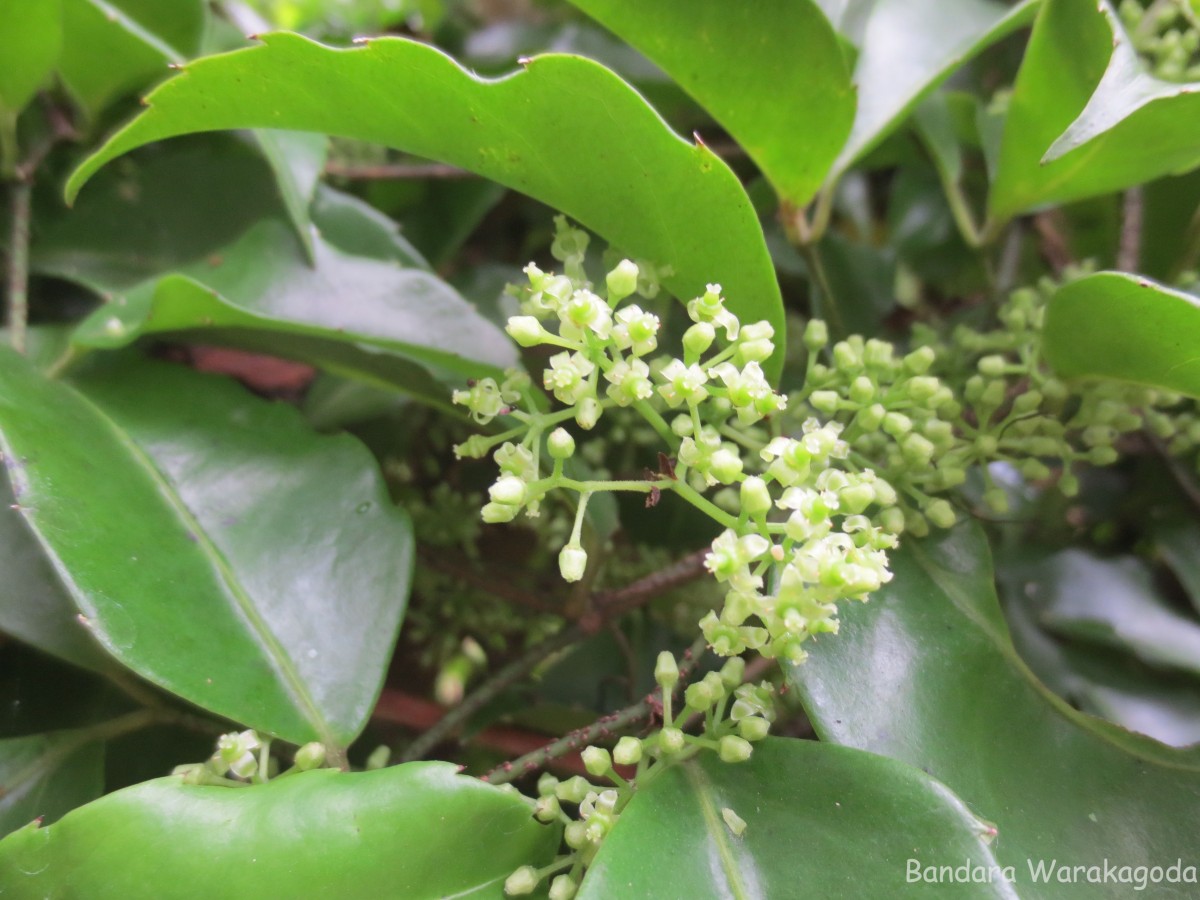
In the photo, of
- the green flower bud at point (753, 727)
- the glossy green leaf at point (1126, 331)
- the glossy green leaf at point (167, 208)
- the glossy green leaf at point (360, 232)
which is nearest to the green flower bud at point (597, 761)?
the green flower bud at point (753, 727)

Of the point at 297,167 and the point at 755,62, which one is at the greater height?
the point at 755,62

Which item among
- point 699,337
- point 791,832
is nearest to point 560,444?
point 699,337

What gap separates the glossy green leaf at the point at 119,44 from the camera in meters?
0.96

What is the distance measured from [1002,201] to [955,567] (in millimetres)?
452

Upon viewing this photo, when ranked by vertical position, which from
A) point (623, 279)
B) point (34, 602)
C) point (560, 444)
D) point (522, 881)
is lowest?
point (34, 602)

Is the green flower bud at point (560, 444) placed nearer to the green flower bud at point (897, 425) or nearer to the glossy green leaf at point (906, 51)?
the green flower bud at point (897, 425)

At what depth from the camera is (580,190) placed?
0.71 metres

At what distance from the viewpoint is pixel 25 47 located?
2.92ft

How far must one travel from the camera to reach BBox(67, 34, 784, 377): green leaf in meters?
0.64

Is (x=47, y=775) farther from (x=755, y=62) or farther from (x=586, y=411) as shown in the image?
(x=755, y=62)

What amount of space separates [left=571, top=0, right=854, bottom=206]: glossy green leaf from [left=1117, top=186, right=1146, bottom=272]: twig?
18.0 inches

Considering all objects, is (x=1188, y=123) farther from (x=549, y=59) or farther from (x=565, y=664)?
(x=565, y=664)

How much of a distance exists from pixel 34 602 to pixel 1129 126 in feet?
3.45

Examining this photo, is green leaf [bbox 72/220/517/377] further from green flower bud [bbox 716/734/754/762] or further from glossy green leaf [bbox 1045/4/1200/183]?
glossy green leaf [bbox 1045/4/1200/183]
